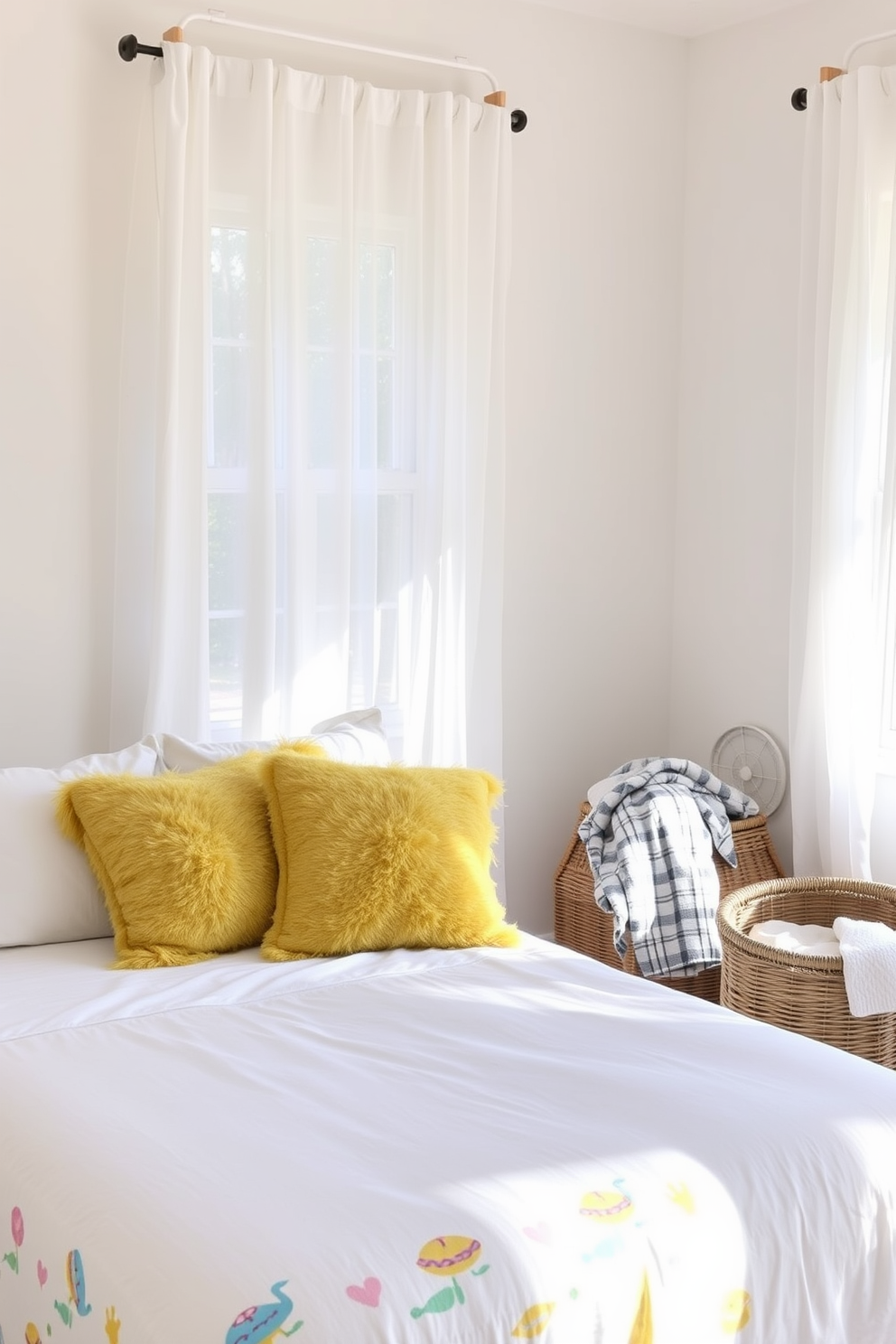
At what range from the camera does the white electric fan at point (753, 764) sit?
12.7 feet

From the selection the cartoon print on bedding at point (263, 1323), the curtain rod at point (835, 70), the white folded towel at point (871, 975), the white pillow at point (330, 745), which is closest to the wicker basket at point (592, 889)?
the white folded towel at point (871, 975)

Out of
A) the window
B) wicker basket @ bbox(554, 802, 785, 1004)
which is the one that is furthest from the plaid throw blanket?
the window

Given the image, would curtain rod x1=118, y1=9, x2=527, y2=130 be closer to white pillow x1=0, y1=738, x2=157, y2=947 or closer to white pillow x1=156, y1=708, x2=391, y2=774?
white pillow x1=156, y1=708, x2=391, y2=774

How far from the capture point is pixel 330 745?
2971 millimetres

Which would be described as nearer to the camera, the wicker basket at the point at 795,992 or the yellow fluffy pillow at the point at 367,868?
the yellow fluffy pillow at the point at 367,868

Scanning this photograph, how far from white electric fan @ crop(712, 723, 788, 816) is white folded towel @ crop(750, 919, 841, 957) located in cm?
64

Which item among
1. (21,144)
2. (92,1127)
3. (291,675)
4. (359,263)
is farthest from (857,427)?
(92,1127)

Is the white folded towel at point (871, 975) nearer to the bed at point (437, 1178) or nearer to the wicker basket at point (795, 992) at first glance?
the wicker basket at point (795, 992)

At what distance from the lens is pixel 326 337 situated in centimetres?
337

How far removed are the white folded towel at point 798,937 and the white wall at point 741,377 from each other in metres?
0.48

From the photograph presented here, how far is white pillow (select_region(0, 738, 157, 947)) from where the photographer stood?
100 inches

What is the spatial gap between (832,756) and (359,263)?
1.74 meters

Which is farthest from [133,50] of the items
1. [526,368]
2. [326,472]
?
[526,368]

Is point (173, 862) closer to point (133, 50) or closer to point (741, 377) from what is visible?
point (133, 50)
